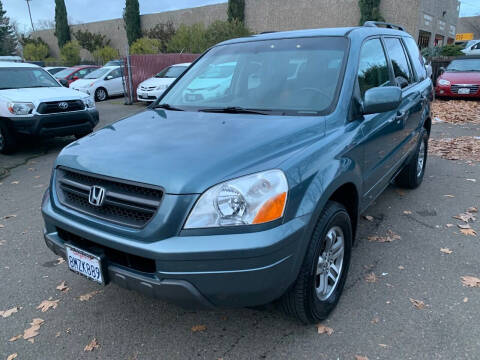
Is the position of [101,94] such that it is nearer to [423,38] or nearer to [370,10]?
[370,10]

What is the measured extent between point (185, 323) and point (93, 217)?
989 millimetres

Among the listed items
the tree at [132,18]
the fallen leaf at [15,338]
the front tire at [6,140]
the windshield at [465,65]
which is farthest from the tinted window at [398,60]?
the tree at [132,18]

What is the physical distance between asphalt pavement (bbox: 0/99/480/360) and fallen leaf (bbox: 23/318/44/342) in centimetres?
3

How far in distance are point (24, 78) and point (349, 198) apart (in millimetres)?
7853

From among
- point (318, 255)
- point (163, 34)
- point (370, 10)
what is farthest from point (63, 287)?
point (163, 34)

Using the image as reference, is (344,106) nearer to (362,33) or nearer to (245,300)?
(362,33)

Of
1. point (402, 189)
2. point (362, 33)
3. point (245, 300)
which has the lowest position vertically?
point (402, 189)

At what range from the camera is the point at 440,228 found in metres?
3.93

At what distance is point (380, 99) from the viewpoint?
2.69 metres

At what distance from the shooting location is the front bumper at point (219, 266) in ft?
6.07

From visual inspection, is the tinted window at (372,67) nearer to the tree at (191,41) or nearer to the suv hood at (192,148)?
the suv hood at (192,148)

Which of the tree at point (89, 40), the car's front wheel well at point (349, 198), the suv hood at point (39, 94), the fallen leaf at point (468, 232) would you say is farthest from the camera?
the tree at point (89, 40)

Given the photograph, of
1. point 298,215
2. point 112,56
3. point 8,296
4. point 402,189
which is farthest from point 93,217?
point 112,56

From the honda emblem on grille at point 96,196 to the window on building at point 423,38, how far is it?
96.4 feet
